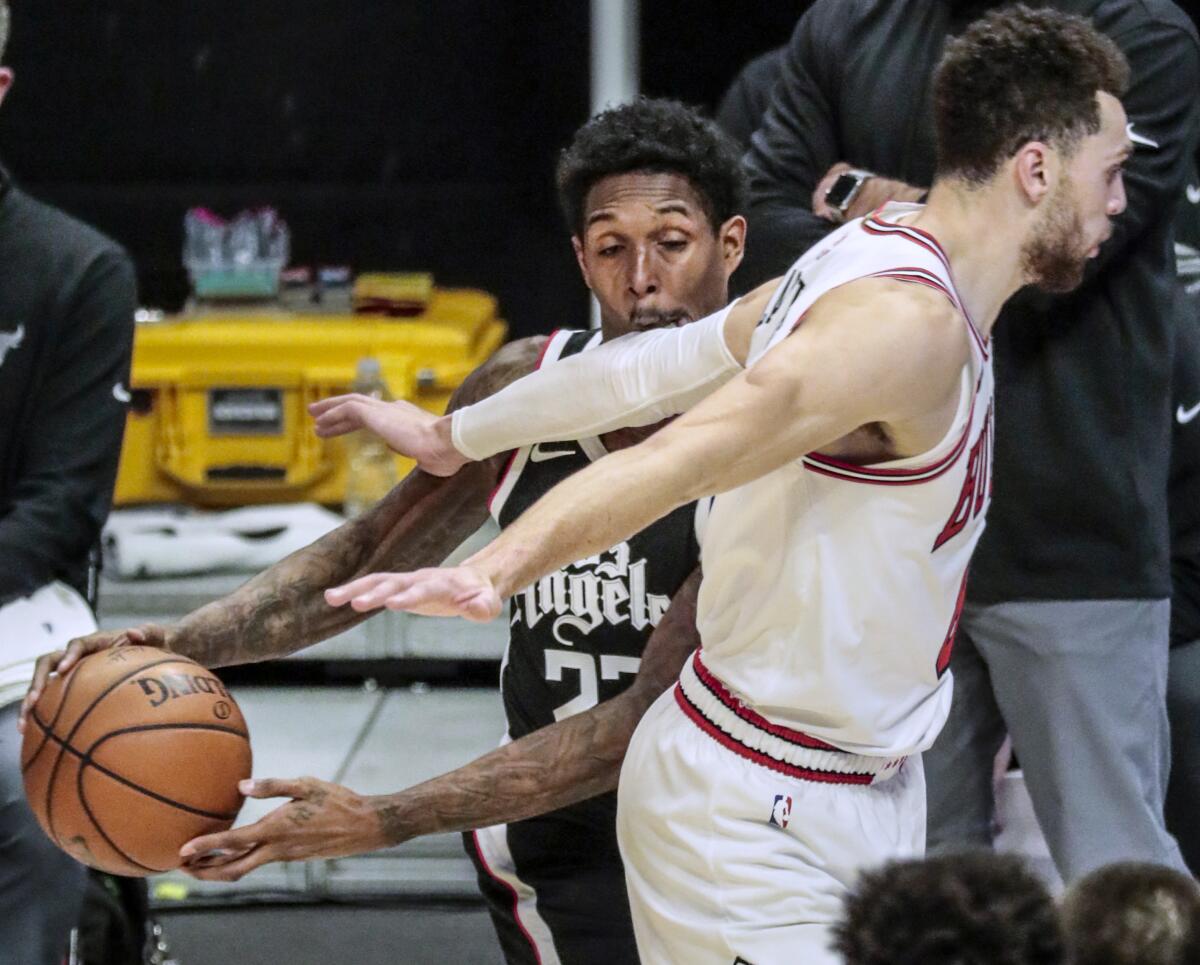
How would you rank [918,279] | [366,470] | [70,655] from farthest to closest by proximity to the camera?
[366,470] < [70,655] < [918,279]

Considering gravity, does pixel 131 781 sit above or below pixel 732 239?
below

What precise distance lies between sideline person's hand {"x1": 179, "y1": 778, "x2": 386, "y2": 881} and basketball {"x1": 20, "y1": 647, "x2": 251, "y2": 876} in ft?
0.17

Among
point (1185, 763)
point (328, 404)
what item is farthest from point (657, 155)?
point (1185, 763)

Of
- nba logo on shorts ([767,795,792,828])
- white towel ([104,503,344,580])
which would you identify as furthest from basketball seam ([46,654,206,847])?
white towel ([104,503,344,580])

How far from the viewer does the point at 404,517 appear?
10.2 feet

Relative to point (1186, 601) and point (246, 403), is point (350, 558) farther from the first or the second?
point (246, 403)

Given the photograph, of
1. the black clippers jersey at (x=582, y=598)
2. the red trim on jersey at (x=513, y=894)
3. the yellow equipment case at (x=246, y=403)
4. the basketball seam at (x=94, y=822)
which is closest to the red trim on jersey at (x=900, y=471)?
the black clippers jersey at (x=582, y=598)

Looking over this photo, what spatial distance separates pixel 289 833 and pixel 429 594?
74cm

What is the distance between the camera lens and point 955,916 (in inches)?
52.3

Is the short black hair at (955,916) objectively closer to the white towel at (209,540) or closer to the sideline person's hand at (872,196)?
the sideline person's hand at (872,196)

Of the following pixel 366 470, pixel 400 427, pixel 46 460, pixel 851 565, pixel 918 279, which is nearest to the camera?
pixel 918 279

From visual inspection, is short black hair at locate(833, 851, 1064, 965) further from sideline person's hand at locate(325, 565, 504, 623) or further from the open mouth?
the open mouth

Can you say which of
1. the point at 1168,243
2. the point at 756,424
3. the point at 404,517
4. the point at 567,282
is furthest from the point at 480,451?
the point at 567,282

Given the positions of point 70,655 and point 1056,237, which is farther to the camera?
point 70,655
